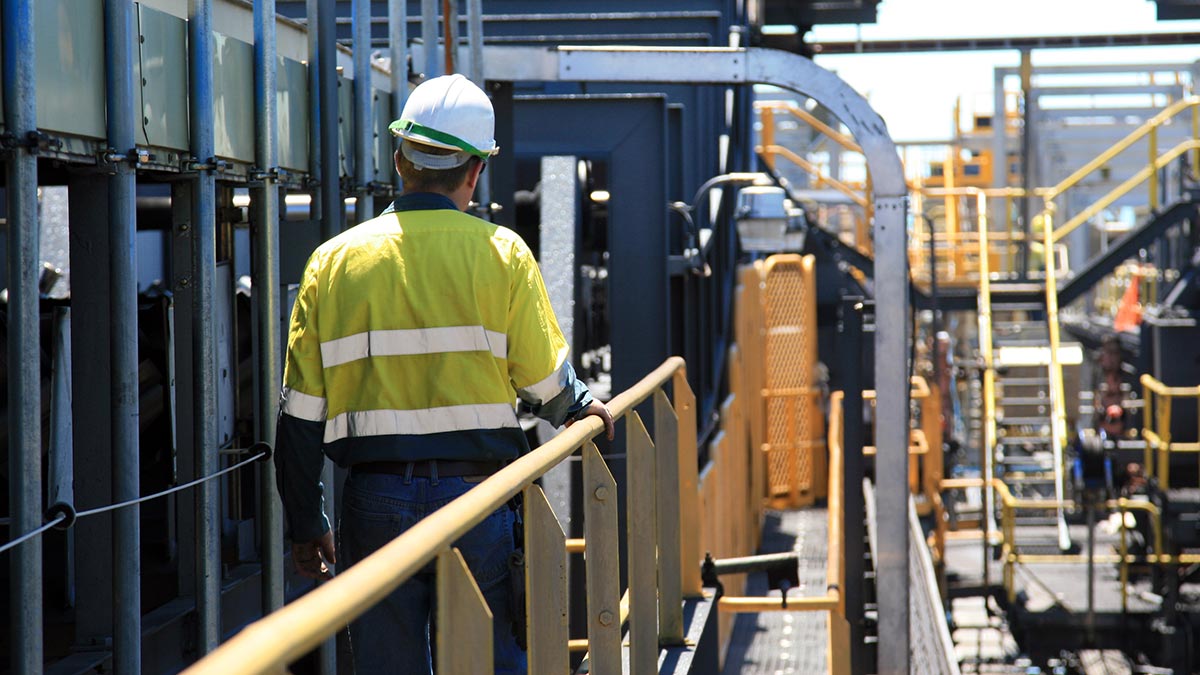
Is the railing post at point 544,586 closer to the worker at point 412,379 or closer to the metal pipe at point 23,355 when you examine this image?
the worker at point 412,379

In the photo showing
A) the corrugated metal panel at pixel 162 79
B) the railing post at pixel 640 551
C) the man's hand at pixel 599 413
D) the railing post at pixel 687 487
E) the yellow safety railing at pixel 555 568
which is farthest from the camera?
the railing post at pixel 687 487

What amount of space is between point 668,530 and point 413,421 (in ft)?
5.90

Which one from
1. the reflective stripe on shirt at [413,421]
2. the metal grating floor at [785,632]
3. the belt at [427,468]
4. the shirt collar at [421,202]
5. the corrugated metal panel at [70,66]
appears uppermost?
the corrugated metal panel at [70,66]

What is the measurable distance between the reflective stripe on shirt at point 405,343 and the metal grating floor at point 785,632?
5.96 meters

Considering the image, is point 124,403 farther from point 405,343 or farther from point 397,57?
point 397,57

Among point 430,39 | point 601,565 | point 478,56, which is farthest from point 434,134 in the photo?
point 478,56

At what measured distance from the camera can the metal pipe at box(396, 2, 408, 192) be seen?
5.54 metres

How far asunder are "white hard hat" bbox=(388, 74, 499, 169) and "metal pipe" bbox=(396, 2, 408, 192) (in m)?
2.24

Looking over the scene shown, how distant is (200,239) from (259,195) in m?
0.44

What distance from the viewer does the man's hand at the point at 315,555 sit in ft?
10.9

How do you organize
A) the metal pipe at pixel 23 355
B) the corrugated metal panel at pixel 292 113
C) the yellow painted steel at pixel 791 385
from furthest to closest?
the yellow painted steel at pixel 791 385 → the corrugated metal panel at pixel 292 113 → the metal pipe at pixel 23 355

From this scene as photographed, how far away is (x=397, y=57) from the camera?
5672mm

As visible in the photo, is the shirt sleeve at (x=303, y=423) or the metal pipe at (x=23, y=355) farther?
the shirt sleeve at (x=303, y=423)

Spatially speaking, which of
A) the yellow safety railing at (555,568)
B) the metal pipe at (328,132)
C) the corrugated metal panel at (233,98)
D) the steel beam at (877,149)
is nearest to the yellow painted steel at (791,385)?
the steel beam at (877,149)
